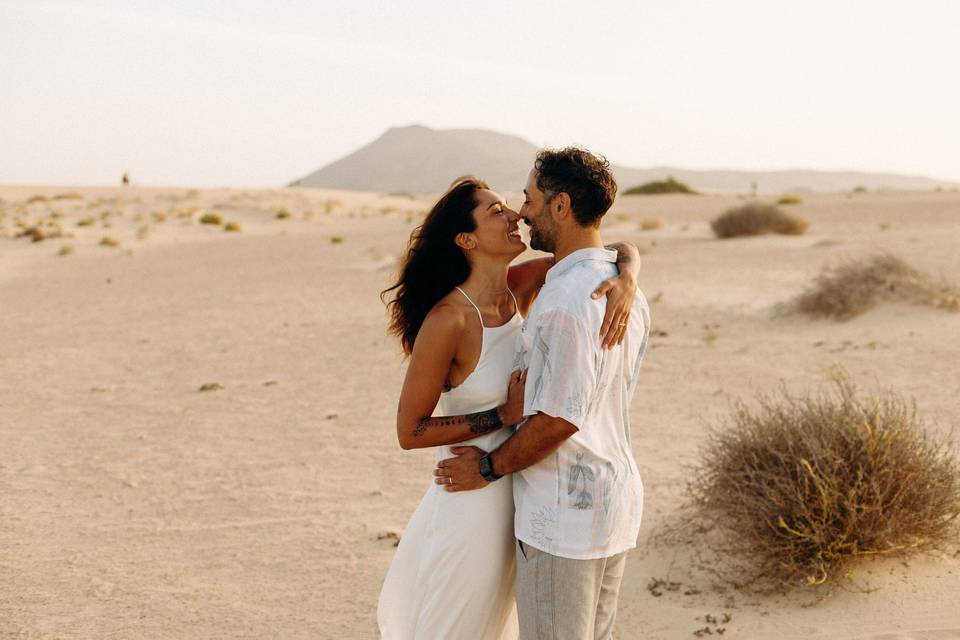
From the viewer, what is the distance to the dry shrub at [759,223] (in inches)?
845

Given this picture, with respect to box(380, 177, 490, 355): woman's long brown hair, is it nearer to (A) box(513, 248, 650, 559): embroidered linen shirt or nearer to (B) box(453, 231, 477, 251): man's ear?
(B) box(453, 231, 477, 251): man's ear

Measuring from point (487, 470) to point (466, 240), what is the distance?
648 millimetres

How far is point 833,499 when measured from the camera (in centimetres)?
429

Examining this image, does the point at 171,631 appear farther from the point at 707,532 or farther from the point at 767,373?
the point at 767,373

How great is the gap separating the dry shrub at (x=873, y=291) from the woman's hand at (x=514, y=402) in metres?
9.32

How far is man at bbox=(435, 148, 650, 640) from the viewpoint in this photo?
2381mm

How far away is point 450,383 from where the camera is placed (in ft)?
9.05

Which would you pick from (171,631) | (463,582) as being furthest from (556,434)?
(171,631)

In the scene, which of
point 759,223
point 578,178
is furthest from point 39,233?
point 578,178

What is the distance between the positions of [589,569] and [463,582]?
38 cm

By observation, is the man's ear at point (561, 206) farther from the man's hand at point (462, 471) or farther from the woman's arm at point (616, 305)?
the man's hand at point (462, 471)

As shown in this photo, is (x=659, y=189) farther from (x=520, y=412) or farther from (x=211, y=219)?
(x=520, y=412)

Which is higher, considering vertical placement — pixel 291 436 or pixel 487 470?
pixel 487 470

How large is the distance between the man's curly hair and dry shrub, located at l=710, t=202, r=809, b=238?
65.2 ft
